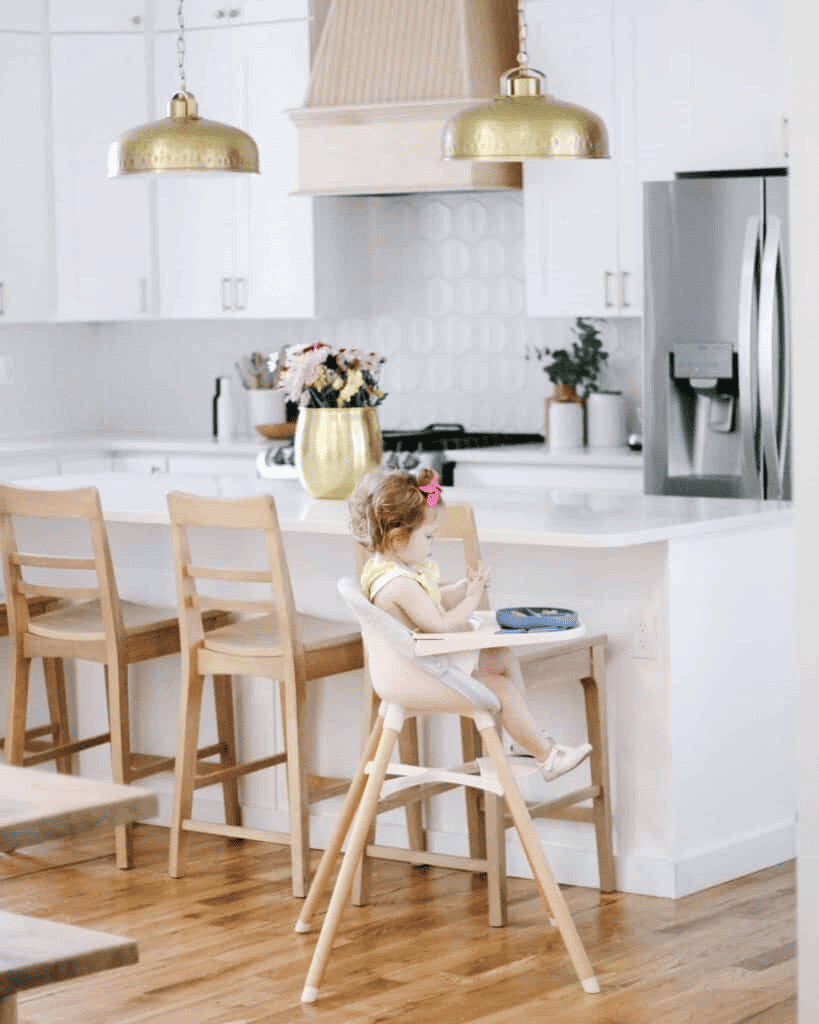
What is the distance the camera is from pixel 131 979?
401 cm

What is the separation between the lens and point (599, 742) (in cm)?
446

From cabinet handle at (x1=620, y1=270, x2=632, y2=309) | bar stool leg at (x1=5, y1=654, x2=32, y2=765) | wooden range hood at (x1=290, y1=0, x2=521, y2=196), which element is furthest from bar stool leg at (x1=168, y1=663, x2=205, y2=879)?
wooden range hood at (x1=290, y1=0, x2=521, y2=196)

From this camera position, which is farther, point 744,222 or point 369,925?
point 744,222

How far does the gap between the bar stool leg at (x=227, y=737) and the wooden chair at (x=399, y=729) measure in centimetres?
118

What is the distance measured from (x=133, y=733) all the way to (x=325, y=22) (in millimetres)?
2936

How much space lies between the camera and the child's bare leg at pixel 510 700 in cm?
402

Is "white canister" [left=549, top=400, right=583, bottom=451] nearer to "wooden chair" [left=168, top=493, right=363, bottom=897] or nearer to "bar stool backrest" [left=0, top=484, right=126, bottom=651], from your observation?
"wooden chair" [left=168, top=493, right=363, bottom=897]

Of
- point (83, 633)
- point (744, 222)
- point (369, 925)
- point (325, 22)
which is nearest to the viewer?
point (369, 925)

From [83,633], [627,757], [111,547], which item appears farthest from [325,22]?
[627,757]

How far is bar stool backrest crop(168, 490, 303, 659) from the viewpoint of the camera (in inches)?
176

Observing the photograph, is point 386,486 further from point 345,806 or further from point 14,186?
point 14,186

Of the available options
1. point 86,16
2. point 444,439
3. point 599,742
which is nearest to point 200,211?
point 86,16

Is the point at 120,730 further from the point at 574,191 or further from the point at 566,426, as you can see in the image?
the point at 574,191

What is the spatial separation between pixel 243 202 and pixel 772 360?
240 centimetres
